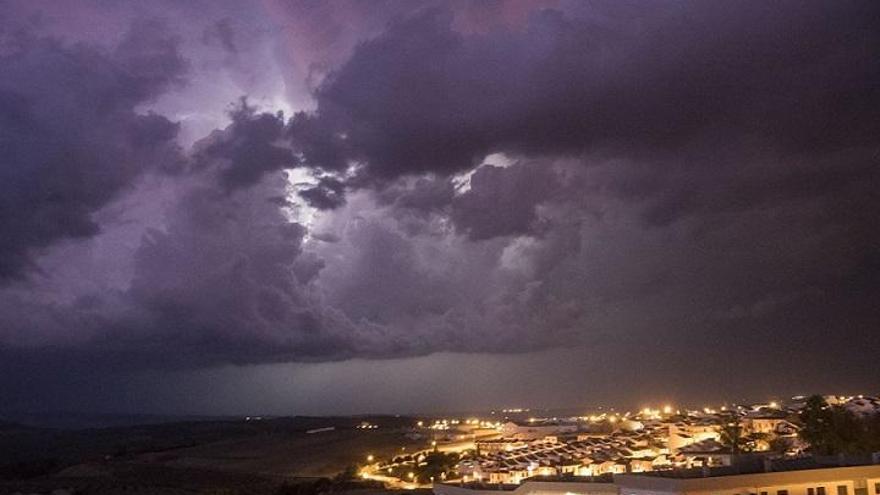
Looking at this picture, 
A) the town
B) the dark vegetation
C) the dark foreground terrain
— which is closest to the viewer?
the town

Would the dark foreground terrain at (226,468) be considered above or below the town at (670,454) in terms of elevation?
below

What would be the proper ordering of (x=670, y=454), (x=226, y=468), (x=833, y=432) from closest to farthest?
1. (x=833, y=432)
2. (x=670, y=454)
3. (x=226, y=468)

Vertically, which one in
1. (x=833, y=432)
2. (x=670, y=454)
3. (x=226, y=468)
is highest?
(x=833, y=432)

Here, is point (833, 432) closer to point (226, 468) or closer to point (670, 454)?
point (670, 454)

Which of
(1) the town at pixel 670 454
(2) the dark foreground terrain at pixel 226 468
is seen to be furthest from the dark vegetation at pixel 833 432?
(2) the dark foreground terrain at pixel 226 468

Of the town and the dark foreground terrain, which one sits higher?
the town

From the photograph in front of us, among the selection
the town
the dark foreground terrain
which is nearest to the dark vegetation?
the town

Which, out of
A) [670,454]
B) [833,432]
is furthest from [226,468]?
[833,432]

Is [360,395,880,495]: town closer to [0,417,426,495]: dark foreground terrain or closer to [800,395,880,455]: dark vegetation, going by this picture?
[800,395,880,455]: dark vegetation

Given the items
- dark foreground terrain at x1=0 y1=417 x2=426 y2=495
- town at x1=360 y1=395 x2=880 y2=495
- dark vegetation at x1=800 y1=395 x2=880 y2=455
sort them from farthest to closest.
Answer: dark foreground terrain at x1=0 y1=417 x2=426 y2=495 < dark vegetation at x1=800 y1=395 x2=880 y2=455 < town at x1=360 y1=395 x2=880 y2=495

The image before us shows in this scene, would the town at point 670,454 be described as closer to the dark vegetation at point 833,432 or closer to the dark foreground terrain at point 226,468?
the dark vegetation at point 833,432

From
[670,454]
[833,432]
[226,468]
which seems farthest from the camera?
[226,468]

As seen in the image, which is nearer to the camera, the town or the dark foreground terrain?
the town
